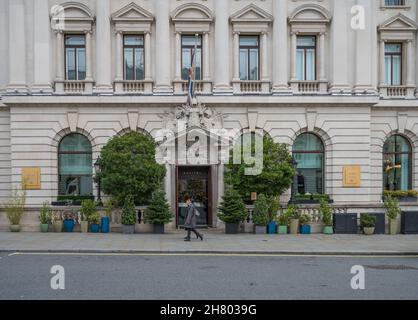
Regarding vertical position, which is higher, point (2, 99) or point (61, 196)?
point (2, 99)

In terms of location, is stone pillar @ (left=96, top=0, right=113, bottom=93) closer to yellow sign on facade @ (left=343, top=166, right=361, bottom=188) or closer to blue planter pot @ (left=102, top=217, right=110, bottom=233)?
blue planter pot @ (left=102, top=217, right=110, bottom=233)

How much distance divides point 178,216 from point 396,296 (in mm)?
17266

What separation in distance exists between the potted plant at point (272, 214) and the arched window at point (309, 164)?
3654 millimetres

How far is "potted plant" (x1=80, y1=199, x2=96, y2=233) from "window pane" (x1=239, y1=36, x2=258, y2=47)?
1158 cm

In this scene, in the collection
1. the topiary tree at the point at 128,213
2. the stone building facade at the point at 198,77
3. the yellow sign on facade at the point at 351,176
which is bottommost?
the topiary tree at the point at 128,213

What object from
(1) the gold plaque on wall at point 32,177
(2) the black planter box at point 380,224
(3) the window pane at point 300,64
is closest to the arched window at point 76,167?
(1) the gold plaque on wall at point 32,177

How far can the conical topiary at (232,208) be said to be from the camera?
84.2ft

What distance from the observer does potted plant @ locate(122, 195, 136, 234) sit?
25812 mm

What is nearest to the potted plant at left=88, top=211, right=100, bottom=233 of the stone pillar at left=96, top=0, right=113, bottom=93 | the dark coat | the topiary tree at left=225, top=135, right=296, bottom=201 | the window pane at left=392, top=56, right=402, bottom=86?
the dark coat

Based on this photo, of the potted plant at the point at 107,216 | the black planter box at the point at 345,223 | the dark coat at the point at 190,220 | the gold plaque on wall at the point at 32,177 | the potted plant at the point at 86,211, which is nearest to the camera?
the dark coat at the point at 190,220

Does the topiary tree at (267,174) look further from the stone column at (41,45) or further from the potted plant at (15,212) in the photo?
the stone column at (41,45)

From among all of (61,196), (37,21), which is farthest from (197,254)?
(37,21)

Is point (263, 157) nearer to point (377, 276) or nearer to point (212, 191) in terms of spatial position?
point (212, 191)
